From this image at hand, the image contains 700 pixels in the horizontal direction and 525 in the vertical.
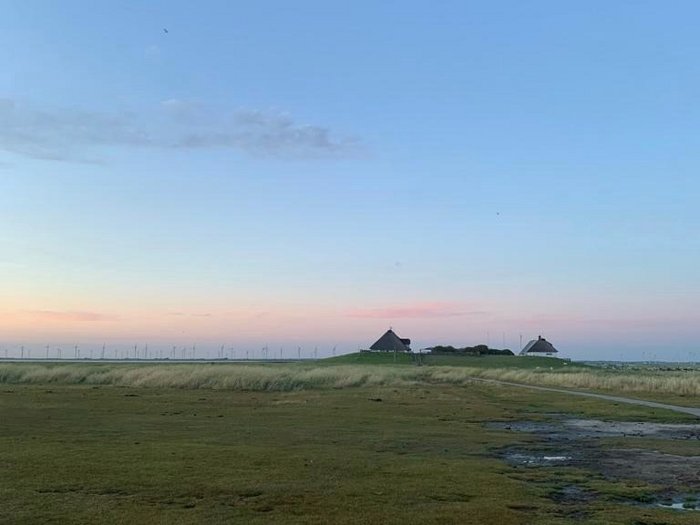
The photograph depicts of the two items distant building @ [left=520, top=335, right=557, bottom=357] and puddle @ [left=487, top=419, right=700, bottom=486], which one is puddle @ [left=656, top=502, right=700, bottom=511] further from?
distant building @ [left=520, top=335, right=557, bottom=357]

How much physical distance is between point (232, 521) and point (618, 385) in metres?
51.1

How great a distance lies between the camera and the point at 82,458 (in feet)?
57.8

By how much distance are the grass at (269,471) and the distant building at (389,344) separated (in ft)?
329

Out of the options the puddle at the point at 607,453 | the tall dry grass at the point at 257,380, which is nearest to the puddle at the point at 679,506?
the puddle at the point at 607,453

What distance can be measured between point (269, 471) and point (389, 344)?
391ft

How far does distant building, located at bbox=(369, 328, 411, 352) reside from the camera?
133875 mm

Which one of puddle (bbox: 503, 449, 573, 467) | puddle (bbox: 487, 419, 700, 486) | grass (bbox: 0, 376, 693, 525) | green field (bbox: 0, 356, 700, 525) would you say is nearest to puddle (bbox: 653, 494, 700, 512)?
green field (bbox: 0, 356, 700, 525)

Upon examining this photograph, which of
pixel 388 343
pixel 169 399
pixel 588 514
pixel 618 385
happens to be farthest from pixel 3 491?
pixel 388 343

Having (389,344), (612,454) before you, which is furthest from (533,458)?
(389,344)

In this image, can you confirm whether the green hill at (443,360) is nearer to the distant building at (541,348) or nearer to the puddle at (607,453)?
the distant building at (541,348)

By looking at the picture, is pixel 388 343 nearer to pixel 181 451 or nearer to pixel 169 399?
pixel 169 399

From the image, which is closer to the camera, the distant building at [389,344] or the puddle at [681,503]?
the puddle at [681,503]

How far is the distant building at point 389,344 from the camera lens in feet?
439

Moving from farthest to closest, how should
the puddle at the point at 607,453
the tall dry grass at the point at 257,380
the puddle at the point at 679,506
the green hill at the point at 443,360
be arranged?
the green hill at the point at 443,360 → the tall dry grass at the point at 257,380 → the puddle at the point at 607,453 → the puddle at the point at 679,506
